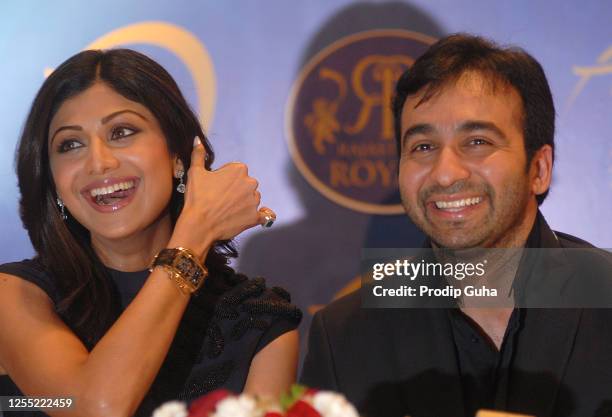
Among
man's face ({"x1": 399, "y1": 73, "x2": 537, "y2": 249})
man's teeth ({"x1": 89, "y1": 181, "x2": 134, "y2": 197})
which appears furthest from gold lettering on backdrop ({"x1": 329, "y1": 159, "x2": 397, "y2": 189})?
man's teeth ({"x1": 89, "y1": 181, "x2": 134, "y2": 197})

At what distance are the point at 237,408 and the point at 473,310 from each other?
1.00 metres

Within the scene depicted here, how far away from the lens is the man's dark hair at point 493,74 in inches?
75.1

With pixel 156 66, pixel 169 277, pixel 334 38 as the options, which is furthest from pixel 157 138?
pixel 334 38

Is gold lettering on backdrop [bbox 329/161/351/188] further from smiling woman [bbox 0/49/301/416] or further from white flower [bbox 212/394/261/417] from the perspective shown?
white flower [bbox 212/394/261/417]

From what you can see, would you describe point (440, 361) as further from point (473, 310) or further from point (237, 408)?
point (237, 408)

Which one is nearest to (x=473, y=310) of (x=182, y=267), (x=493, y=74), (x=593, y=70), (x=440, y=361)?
(x=440, y=361)

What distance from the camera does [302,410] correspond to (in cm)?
98

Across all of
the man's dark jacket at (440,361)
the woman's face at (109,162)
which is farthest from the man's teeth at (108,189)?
the man's dark jacket at (440,361)

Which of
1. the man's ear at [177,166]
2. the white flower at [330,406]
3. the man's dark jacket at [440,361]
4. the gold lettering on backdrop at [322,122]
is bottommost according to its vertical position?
the white flower at [330,406]

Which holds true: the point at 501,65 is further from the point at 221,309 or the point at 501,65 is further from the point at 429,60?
the point at 221,309

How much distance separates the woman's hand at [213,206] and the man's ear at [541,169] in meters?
0.64

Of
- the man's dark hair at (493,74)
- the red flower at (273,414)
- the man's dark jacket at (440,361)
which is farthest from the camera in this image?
the man's dark hair at (493,74)

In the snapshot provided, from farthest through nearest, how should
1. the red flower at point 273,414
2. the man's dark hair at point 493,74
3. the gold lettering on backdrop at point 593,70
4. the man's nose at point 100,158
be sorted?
the gold lettering on backdrop at point 593,70 < the man's dark hair at point 493,74 < the man's nose at point 100,158 < the red flower at point 273,414

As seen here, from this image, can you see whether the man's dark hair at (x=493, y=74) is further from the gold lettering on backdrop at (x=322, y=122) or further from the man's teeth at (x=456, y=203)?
the gold lettering on backdrop at (x=322, y=122)
